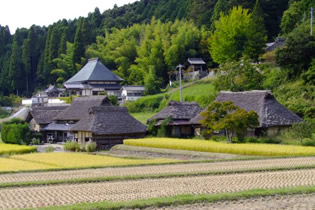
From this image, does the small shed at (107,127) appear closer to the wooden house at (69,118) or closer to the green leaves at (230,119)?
the wooden house at (69,118)

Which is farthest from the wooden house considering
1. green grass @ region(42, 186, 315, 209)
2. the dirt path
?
green grass @ region(42, 186, 315, 209)

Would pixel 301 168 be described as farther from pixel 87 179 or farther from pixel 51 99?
pixel 51 99

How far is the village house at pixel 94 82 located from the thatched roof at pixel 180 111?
2127 cm

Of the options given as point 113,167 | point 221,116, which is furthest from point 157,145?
point 113,167

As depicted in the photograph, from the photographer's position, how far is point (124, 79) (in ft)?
201

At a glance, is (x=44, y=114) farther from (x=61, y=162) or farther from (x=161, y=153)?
(x=61, y=162)

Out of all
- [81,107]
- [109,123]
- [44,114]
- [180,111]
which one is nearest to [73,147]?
[109,123]

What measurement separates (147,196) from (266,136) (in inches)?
650

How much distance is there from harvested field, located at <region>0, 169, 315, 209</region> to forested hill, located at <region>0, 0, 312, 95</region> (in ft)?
121

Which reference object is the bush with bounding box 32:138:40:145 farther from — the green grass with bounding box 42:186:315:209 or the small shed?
the green grass with bounding box 42:186:315:209

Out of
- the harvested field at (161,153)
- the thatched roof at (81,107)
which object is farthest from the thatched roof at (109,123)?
the thatched roof at (81,107)

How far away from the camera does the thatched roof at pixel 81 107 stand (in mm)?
36312

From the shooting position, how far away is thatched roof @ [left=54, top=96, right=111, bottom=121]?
36312 mm

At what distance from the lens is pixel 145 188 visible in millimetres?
13148
